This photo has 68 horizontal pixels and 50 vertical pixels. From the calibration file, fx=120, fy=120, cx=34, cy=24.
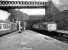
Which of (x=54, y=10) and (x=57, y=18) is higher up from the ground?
(x=54, y=10)

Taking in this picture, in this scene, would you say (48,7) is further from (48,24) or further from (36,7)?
(48,24)

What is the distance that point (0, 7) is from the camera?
6856cm

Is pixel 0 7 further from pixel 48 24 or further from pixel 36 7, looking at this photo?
pixel 48 24

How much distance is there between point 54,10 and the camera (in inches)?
2564

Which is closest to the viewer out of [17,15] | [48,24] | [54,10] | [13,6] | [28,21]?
[48,24]

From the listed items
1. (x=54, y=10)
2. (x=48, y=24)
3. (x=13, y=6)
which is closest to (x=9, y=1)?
(x=13, y=6)

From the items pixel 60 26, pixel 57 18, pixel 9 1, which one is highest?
pixel 9 1

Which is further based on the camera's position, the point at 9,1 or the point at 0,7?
the point at 9,1

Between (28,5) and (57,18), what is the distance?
68.6ft

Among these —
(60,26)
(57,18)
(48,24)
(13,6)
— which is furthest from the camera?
(13,6)

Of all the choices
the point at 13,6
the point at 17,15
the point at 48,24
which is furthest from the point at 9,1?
the point at 48,24

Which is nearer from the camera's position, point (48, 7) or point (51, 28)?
point (51, 28)

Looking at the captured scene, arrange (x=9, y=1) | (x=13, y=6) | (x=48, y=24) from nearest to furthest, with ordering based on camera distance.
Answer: (x=48, y=24)
(x=13, y=6)
(x=9, y=1)

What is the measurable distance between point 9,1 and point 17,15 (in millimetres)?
15887
